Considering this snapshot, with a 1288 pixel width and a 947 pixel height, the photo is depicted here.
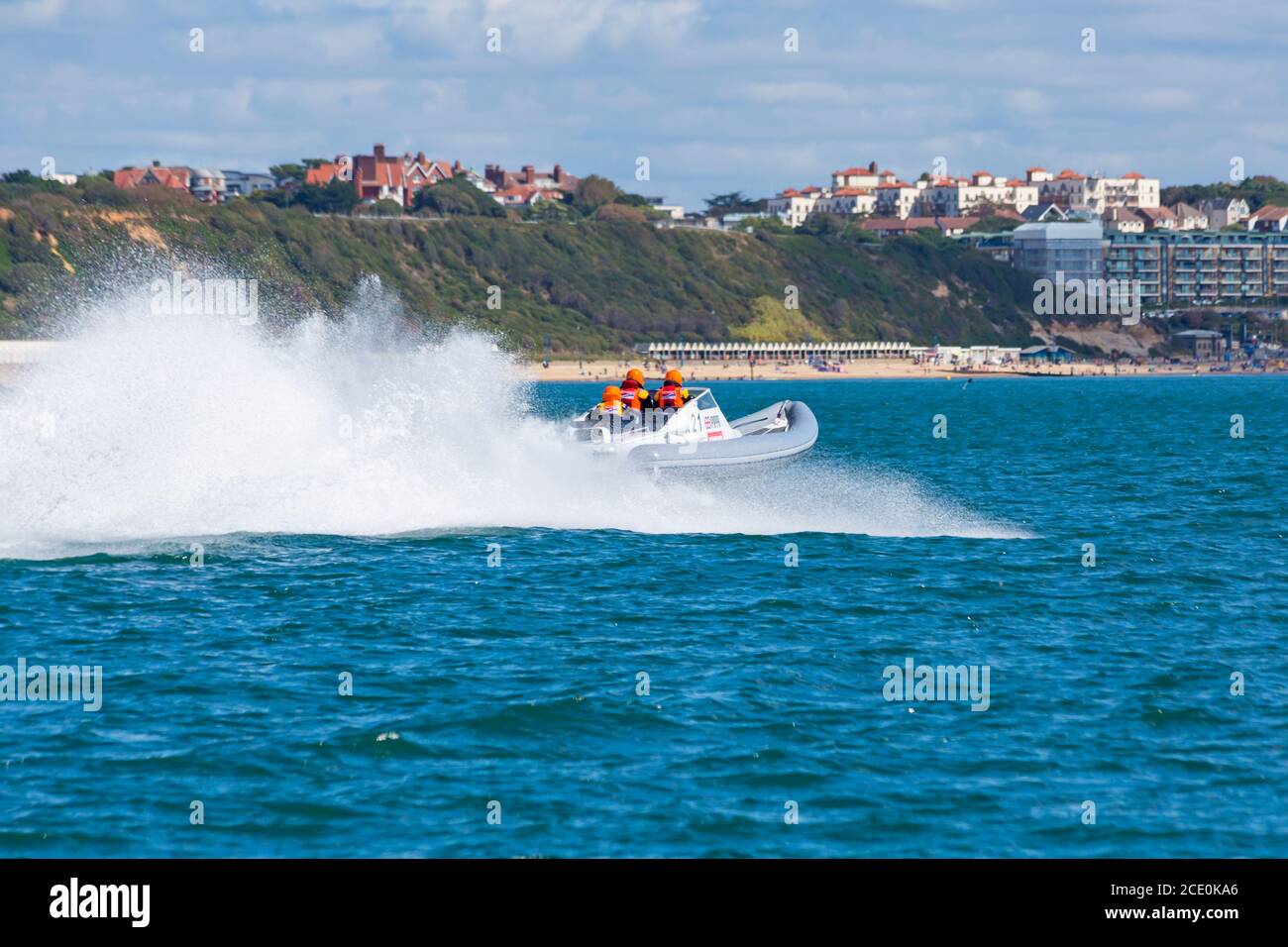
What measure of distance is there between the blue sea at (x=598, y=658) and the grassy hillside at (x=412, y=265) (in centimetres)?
9919

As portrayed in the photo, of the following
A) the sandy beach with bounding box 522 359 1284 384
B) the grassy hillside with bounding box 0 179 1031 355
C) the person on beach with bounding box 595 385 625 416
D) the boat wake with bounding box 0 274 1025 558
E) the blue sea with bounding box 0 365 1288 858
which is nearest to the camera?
the blue sea with bounding box 0 365 1288 858

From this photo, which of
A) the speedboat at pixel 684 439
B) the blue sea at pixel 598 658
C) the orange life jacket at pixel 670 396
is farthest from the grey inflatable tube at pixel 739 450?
the orange life jacket at pixel 670 396

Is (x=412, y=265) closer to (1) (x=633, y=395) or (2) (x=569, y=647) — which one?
(1) (x=633, y=395)

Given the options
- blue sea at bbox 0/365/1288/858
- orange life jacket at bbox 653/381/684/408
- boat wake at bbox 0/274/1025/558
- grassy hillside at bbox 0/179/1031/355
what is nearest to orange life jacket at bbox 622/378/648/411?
orange life jacket at bbox 653/381/684/408

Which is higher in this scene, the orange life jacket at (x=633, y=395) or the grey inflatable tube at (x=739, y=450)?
the orange life jacket at (x=633, y=395)

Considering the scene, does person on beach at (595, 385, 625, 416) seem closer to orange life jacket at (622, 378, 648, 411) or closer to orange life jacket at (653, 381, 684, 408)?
orange life jacket at (622, 378, 648, 411)

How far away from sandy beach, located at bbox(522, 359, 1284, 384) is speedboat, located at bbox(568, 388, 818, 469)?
116794mm

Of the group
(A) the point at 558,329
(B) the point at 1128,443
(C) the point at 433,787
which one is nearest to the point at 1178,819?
(C) the point at 433,787

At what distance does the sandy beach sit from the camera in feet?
513

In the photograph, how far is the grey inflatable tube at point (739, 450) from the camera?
3038 cm

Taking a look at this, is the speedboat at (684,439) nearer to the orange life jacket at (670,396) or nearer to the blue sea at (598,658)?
the orange life jacket at (670,396)

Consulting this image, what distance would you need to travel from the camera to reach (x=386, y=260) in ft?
555

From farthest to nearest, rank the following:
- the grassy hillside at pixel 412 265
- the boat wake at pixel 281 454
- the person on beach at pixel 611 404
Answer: the grassy hillside at pixel 412 265 < the person on beach at pixel 611 404 < the boat wake at pixel 281 454
